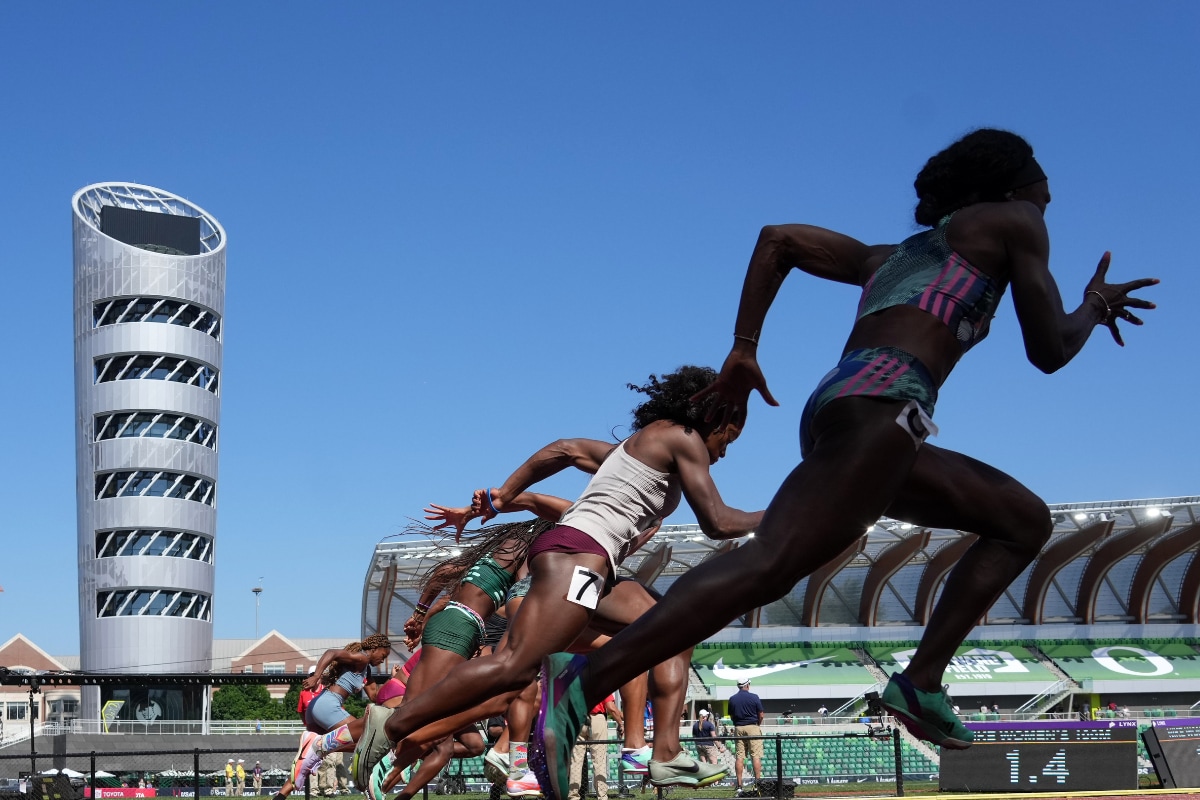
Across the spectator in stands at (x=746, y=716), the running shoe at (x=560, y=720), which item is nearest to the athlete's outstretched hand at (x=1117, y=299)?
the running shoe at (x=560, y=720)

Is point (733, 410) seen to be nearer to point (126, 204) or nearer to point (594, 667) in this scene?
point (594, 667)

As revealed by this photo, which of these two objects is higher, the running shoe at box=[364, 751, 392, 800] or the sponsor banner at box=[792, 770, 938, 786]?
the running shoe at box=[364, 751, 392, 800]

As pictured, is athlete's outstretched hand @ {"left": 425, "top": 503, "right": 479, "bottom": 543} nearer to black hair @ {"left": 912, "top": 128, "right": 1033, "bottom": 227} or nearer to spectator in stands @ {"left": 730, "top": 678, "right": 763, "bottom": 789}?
black hair @ {"left": 912, "top": 128, "right": 1033, "bottom": 227}

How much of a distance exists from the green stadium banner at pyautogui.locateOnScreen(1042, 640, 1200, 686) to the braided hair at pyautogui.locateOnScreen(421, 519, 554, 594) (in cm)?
4684

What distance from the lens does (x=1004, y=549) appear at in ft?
10.1

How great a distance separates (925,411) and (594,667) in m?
0.96

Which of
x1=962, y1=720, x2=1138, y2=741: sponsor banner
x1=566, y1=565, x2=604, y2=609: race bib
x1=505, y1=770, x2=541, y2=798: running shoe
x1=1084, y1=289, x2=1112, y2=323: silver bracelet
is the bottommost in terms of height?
x1=962, y1=720, x2=1138, y2=741: sponsor banner

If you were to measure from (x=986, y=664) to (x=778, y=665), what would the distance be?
8492mm

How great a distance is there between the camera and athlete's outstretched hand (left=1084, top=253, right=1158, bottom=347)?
9.89 ft

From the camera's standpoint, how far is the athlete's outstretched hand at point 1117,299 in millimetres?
3014

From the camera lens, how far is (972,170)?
3012 mm

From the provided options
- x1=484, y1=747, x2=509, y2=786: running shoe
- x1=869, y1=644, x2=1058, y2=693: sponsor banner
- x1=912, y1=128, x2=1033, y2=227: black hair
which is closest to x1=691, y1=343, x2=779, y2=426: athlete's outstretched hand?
x1=912, y1=128, x2=1033, y2=227: black hair

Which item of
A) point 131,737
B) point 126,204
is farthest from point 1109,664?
point 126,204

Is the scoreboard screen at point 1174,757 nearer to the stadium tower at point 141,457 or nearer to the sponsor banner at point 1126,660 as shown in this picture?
the sponsor banner at point 1126,660
